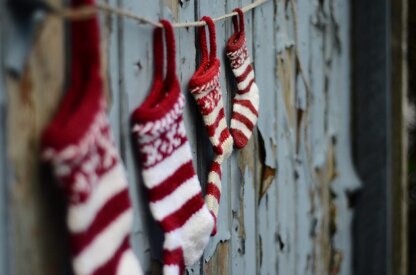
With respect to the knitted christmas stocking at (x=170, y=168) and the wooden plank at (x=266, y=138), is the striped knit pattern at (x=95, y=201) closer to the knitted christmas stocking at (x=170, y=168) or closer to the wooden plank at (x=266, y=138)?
the knitted christmas stocking at (x=170, y=168)

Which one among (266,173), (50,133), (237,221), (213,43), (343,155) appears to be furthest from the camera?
(343,155)

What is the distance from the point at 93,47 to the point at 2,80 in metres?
0.13

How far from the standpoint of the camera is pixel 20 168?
0.88 m

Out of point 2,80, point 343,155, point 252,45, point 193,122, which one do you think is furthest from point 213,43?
point 343,155

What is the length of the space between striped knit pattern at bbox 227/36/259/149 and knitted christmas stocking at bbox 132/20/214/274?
35 cm

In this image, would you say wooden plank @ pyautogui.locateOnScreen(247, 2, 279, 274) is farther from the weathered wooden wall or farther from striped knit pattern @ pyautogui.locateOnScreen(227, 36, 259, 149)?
striped knit pattern @ pyautogui.locateOnScreen(227, 36, 259, 149)

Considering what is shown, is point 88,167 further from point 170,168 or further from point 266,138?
point 266,138

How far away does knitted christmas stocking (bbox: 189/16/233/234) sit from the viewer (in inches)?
54.1

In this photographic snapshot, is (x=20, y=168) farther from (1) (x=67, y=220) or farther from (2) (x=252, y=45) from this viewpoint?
(2) (x=252, y=45)

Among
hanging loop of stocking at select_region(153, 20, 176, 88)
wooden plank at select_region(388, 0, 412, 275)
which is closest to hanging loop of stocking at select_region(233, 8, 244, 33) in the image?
hanging loop of stocking at select_region(153, 20, 176, 88)

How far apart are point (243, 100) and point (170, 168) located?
0.48 m

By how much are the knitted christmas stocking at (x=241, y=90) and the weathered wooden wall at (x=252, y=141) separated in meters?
0.03

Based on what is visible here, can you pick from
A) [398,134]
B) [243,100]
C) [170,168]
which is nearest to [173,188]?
[170,168]

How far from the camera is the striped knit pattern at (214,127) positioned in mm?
1382
